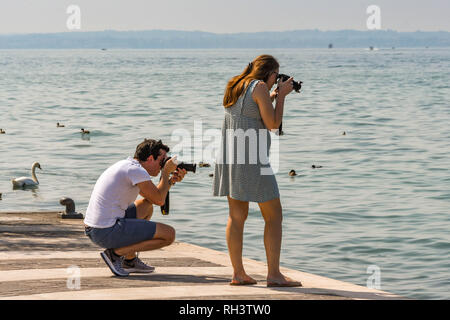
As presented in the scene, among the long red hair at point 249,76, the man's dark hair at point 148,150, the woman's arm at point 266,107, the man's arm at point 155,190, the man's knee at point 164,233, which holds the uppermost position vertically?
the long red hair at point 249,76

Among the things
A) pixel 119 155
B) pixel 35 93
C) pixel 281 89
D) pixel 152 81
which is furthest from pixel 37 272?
pixel 152 81

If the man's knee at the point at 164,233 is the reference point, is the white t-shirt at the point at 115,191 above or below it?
above

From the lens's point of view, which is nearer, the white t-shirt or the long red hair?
the long red hair

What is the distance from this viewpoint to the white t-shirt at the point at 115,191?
351 inches

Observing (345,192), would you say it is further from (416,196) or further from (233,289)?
(233,289)

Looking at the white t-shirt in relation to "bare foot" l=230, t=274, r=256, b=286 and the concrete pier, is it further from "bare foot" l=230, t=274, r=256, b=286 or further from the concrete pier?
"bare foot" l=230, t=274, r=256, b=286

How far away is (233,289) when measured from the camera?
8.59m

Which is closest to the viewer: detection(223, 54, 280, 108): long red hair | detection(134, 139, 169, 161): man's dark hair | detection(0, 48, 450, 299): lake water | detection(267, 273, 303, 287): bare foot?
detection(223, 54, 280, 108): long red hair

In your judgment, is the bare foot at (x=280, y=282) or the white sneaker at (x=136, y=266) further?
the white sneaker at (x=136, y=266)

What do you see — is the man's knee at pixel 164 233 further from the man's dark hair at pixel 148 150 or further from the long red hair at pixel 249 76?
the long red hair at pixel 249 76

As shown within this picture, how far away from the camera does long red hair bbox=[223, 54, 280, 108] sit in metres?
8.55

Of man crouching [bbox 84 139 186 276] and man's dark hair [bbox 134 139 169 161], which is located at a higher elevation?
man's dark hair [bbox 134 139 169 161]

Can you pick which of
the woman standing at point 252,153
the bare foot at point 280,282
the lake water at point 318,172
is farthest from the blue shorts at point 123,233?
the lake water at point 318,172

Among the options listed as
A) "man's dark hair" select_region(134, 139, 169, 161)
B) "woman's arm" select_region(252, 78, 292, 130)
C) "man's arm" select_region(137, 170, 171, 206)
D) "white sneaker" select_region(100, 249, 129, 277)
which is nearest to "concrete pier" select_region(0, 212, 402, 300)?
"white sneaker" select_region(100, 249, 129, 277)
